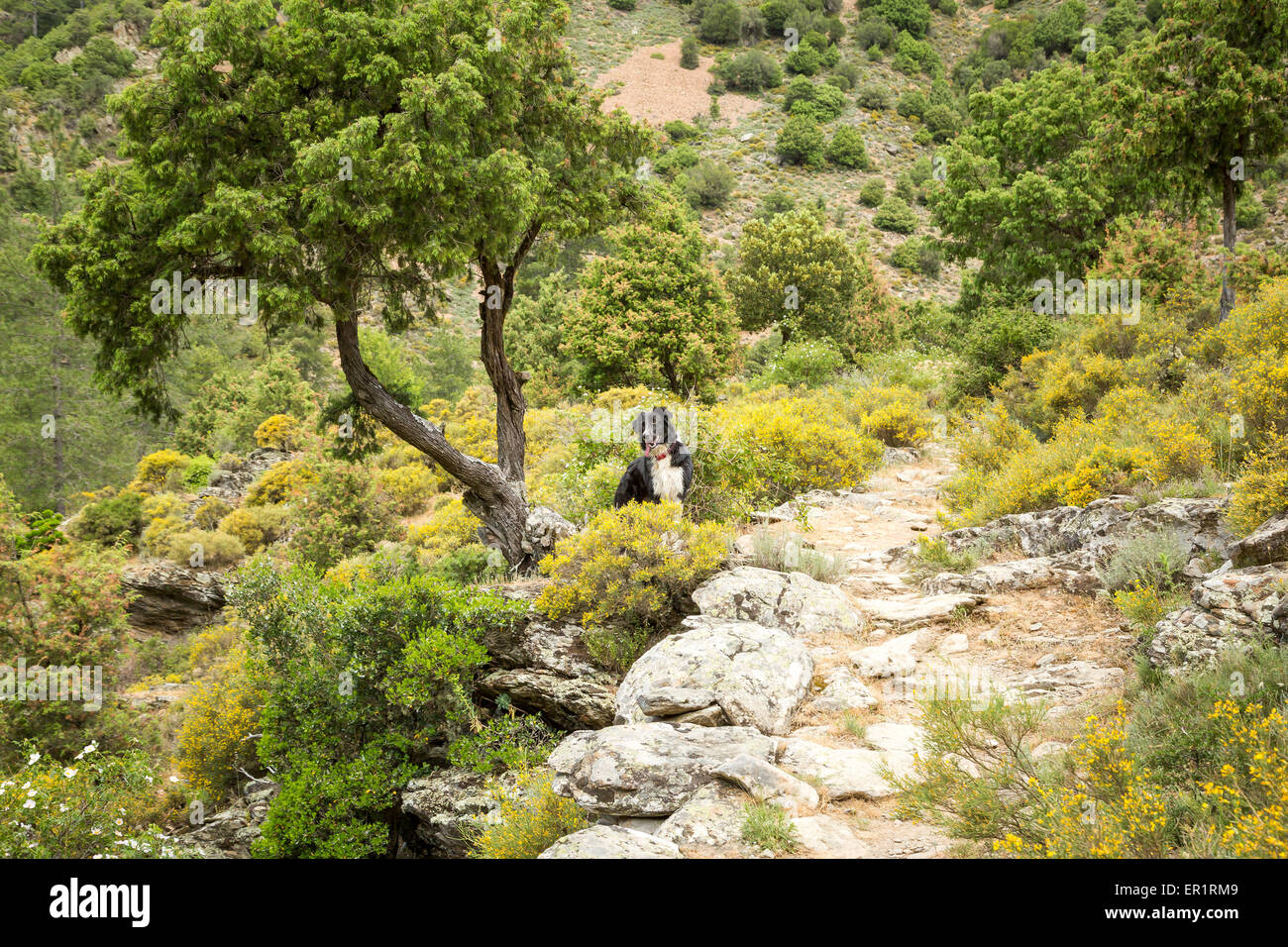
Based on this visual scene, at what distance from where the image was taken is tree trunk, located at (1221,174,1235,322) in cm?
1089

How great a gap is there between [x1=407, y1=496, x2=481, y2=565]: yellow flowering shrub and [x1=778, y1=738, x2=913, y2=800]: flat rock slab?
8.96m

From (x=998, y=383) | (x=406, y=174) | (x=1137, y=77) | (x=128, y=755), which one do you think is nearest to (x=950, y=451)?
(x=998, y=383)

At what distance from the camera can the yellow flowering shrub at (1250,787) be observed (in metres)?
2.58

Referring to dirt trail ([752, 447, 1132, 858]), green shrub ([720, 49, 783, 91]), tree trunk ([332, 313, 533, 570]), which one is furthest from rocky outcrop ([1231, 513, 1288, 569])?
green shrub ([720, 49, 783, 91])

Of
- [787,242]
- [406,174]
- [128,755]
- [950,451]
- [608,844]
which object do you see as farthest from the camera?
[787,242]

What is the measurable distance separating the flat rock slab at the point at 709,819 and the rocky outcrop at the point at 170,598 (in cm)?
1594

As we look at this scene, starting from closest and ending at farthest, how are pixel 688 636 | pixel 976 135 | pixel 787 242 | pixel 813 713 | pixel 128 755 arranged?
pixel 813 713
pixel 688 636
pixel 128 755
pixel 976 135
pixel 787 242

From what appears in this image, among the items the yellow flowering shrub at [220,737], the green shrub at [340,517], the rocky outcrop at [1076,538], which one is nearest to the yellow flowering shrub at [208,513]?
the green shrub at [340,517]

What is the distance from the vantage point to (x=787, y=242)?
94.2 ft

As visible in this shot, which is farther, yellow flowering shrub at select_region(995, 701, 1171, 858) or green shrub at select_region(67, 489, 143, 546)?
green shrub at select_region(67, 489, 143, 546)

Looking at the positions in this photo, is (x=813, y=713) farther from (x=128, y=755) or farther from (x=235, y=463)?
(x=235, y=463)

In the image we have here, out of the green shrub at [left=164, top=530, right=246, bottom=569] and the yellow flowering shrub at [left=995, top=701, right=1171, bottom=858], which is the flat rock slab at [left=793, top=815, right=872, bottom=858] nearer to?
the yellow flowering shrub at [left=995, top=701, right=1171, bottom=858]

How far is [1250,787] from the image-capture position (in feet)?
10.0

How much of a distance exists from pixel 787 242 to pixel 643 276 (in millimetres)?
9455
